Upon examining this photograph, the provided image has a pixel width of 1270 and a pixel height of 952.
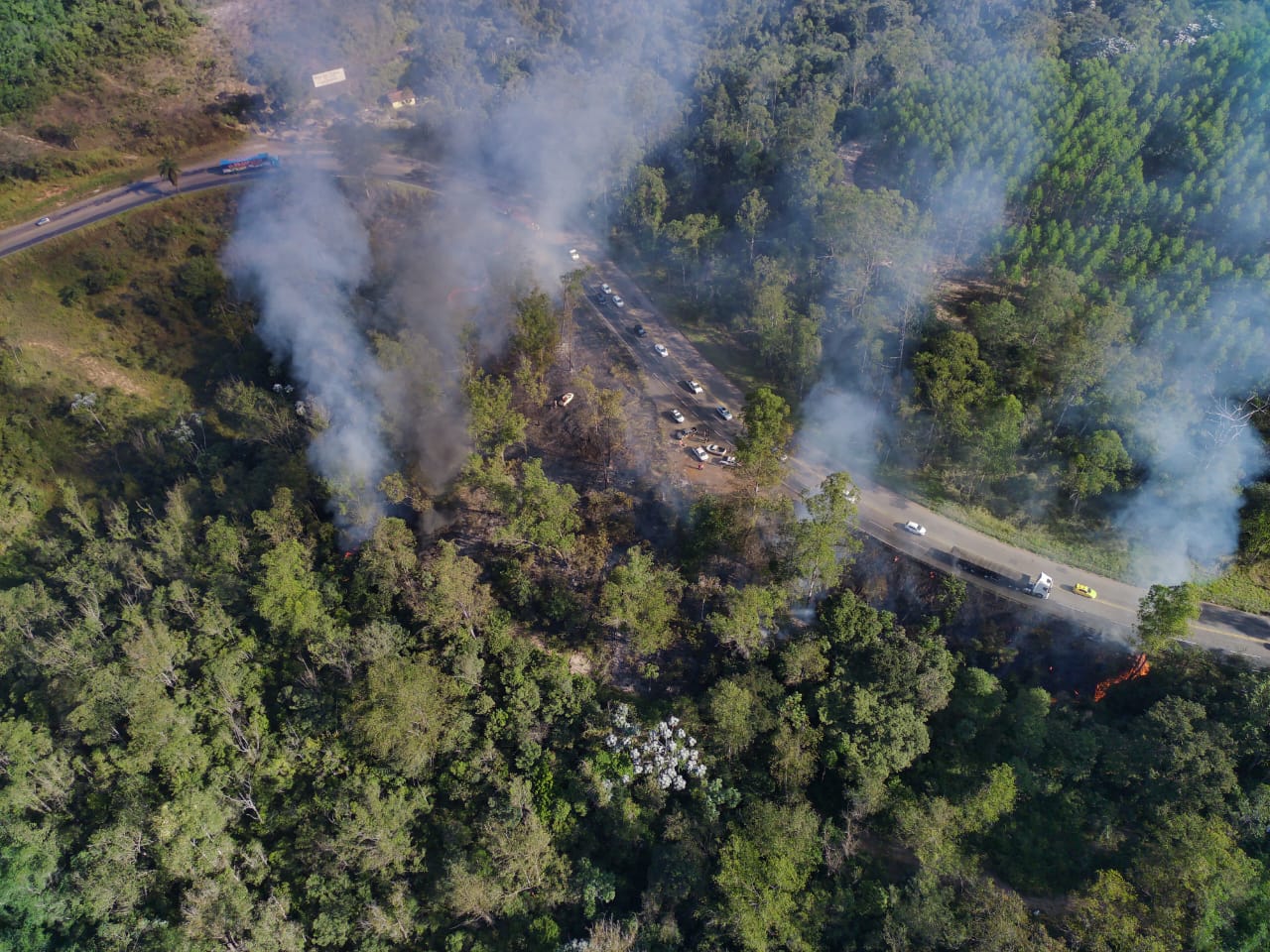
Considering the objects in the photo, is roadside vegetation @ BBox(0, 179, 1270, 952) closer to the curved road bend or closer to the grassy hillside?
the curved road bend

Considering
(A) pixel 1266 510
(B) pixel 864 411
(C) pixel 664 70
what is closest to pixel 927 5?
(C) pixel 664 70

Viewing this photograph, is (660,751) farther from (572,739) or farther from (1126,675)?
(1126,675)

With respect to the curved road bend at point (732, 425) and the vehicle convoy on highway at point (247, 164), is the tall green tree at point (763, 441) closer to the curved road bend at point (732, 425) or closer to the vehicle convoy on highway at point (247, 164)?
the curved road bend at point (732, 425)

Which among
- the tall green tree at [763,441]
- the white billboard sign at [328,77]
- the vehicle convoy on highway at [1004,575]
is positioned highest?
the white billboard sign at [328,77]

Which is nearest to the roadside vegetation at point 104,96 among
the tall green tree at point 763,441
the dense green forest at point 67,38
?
the dense green forest at point 67,38

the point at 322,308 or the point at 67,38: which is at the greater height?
the point at 67,38

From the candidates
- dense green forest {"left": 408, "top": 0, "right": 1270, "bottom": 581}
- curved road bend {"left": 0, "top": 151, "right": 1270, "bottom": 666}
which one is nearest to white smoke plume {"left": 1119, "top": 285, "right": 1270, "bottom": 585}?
dense green forest {"left": 408, "top": 0, "right": 1270, "bottom": 581}

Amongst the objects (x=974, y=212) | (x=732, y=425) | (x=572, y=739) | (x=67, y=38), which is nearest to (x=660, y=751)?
(x=572, y=739)
